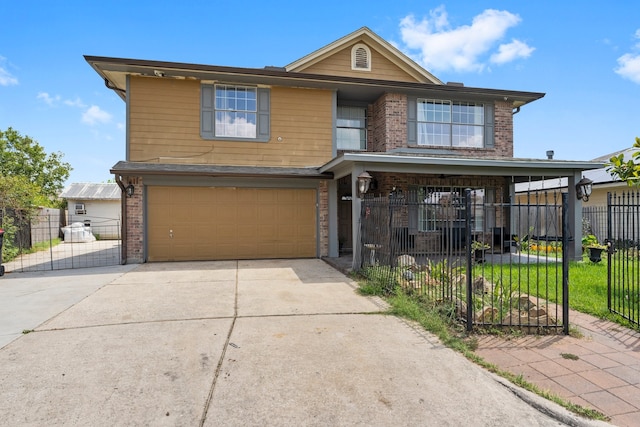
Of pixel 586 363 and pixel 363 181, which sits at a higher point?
pixel 363 181

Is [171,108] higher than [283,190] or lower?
higher

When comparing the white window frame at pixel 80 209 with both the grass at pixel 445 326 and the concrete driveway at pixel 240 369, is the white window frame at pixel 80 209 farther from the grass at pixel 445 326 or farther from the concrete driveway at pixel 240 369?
the grass at pixel 445 326

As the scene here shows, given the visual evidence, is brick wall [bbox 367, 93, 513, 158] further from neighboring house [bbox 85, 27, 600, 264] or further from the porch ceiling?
the porch ceiling

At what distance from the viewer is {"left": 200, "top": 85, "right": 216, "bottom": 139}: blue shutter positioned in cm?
1076

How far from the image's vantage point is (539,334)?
177 inches

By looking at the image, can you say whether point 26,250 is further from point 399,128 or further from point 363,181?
point 399,128

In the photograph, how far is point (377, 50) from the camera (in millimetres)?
13391

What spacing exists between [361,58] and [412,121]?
3486mm

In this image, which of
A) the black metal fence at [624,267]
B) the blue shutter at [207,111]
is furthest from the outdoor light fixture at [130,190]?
the black metal fence at [624,267]

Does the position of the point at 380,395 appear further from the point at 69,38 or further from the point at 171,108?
the point at 69,38

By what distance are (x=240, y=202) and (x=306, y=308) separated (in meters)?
6.22

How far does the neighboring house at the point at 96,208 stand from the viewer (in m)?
22.2

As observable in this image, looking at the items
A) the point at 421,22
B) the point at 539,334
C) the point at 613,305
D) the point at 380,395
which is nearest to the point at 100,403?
the point at 380,395

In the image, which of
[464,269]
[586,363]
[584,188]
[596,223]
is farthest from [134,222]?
[596,223]
